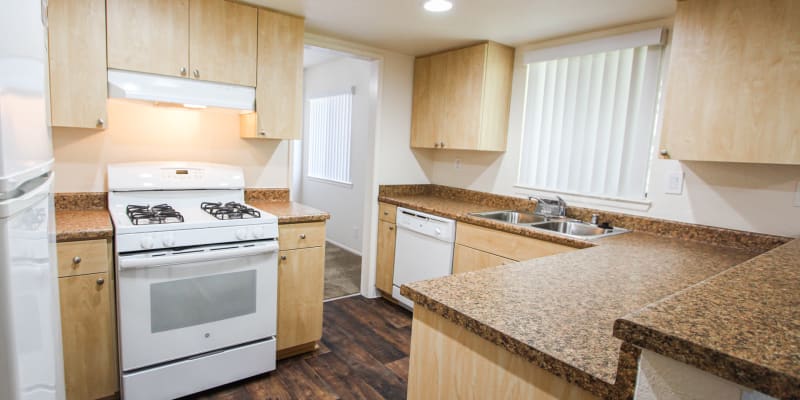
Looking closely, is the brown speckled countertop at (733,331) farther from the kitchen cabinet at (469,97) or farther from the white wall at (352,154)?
the white wall at (352,154)

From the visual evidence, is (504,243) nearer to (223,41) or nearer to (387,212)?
(387,212)

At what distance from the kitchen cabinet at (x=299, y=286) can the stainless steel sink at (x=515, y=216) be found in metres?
1.17

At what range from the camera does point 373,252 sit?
3658mm

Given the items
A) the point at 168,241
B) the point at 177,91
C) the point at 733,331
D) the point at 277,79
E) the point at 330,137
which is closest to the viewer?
the point at 733,331

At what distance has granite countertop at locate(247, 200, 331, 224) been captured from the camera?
244cm

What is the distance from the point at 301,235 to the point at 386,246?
45.6 inches

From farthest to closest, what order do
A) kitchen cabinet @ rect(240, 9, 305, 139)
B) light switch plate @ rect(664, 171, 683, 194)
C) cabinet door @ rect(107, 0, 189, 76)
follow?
kitchen cabinet @ rect(240, 9, 305, 139) → light switch plate @ rect(664, 171, 683, 194) → cabinet door @ rect(107, 0, 189, 76)

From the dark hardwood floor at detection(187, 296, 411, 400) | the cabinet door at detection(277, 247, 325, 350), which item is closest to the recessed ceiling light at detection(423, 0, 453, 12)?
the cabinet door at detection(277, 247, 325, 350)

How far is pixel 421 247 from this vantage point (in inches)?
126

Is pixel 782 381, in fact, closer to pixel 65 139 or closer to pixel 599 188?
pixel 599 188

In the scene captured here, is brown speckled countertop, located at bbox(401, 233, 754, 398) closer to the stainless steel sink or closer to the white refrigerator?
the white refrigerator

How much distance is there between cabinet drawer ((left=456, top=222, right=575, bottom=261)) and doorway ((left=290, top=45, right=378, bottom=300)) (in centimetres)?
158

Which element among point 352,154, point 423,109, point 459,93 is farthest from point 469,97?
point 352,154

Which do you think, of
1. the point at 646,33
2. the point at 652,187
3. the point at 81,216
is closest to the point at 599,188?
the point at 652,187
